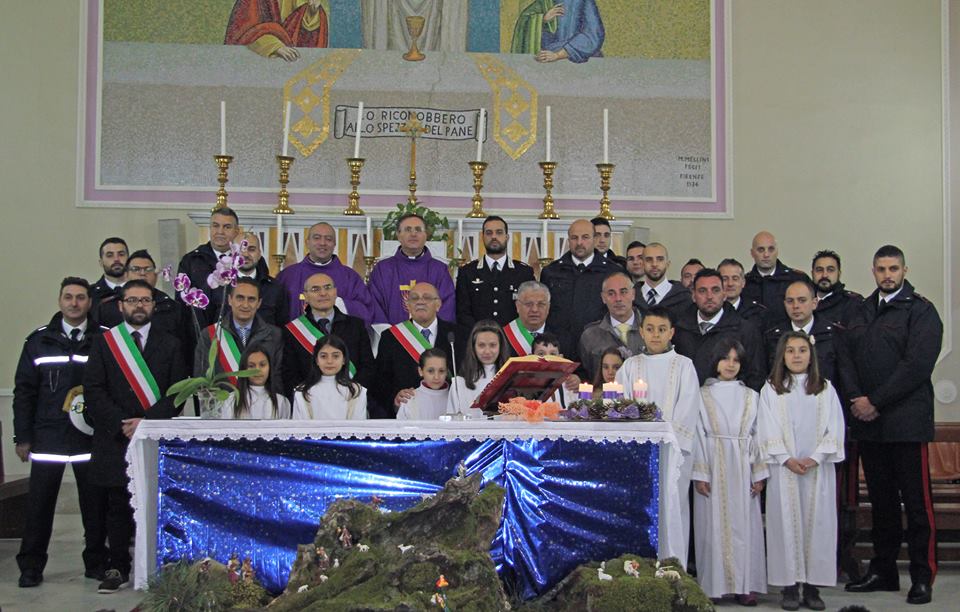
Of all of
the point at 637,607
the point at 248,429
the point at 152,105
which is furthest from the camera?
the point at 152,105

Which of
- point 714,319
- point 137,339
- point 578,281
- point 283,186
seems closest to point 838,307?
point 714,319

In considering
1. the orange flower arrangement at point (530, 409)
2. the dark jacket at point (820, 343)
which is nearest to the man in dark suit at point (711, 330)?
the dark jacket at point (820, 343)

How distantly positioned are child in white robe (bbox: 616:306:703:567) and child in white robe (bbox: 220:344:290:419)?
6.09ft

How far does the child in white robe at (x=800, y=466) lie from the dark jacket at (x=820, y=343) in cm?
37

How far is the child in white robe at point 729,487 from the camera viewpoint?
6246 millimetres

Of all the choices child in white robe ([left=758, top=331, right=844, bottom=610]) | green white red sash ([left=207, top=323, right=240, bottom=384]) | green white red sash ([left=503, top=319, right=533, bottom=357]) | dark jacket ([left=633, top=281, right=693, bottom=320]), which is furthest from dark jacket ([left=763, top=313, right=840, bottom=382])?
green white red sash ([left=207, top=323, right=240, bottom=384])

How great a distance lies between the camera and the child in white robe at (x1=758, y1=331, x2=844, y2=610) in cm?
624

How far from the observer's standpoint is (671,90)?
9.98m

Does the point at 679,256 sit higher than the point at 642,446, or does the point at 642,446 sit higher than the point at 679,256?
the point at 679,256

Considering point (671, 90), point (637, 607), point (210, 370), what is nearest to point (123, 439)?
point (210, 370)

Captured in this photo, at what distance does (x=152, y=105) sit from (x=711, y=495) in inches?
227

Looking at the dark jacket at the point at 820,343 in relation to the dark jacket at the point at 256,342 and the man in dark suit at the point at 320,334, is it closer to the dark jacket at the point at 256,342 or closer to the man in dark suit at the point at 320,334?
the man in dark suit at the point at 320,334

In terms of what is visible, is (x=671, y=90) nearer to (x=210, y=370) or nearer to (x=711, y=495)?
(x=711, y=495)

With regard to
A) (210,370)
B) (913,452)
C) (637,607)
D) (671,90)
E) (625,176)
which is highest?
(671,90)
